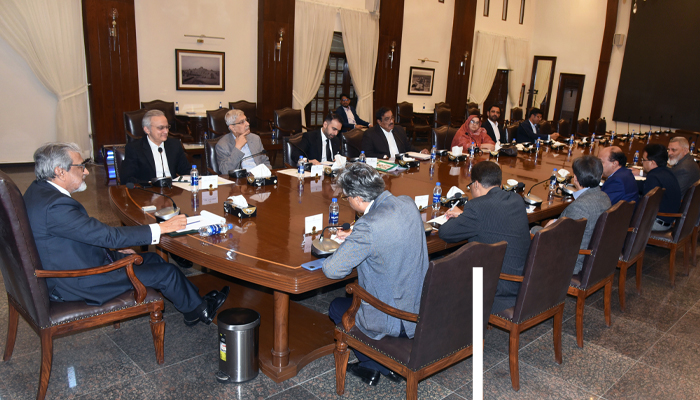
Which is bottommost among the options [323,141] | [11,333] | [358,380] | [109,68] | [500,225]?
[358,380]

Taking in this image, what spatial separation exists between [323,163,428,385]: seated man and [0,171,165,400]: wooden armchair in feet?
3.24

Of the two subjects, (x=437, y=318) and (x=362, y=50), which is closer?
(x=437, y=318)

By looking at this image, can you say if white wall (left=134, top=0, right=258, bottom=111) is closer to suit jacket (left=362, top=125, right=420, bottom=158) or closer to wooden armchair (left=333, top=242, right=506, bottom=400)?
suit jacket (left=362, top=125, right=420, bottom=158)

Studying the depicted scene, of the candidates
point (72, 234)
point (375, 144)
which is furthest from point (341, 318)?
point (375, 144)

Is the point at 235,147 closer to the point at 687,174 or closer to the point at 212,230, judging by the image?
the point at 212,230

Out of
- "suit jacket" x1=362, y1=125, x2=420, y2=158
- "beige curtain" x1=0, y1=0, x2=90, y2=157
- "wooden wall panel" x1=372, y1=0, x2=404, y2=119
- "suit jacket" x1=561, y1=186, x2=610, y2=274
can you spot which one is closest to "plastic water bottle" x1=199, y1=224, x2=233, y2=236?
"suit jacket" x1=561, y1=186, x2=610, y2=274

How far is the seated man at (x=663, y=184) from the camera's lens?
13.0 ft

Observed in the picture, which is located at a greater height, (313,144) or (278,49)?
(278,49)

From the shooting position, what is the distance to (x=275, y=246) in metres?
2.46

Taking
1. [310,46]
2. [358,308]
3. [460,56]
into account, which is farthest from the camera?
[460,56]

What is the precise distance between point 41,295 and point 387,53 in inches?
354

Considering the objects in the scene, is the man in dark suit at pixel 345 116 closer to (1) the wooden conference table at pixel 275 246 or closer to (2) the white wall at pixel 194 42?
(2) the white wall at pixel 194 42

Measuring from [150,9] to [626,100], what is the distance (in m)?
11.7

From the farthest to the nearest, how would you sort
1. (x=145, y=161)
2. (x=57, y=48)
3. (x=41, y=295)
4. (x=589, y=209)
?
(x=57, y=48) < (x=145, y=161) < (x=589, y=209) < (x=41, y=295)
